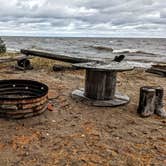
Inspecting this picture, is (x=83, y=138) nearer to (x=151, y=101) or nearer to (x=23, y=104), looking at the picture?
(x=23, y=104)

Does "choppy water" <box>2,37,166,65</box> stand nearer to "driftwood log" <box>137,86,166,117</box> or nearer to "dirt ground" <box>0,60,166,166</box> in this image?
"driftwood log" <box>137,86,166,117</box>

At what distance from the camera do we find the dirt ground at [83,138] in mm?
3285

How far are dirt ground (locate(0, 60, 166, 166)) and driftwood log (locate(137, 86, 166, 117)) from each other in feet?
0.49

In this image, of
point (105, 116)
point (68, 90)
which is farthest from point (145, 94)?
point (68, 90)

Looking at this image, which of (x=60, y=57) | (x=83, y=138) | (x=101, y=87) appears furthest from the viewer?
(x=60, y=57)

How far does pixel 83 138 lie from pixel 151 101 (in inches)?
67.6

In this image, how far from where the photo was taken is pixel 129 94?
257 inches

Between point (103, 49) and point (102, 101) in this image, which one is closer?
point (102, 101)

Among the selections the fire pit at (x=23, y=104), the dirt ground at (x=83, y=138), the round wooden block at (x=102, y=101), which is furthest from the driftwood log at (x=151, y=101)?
the fire pit at (x=23, y=104)

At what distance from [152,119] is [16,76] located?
508 centimetres

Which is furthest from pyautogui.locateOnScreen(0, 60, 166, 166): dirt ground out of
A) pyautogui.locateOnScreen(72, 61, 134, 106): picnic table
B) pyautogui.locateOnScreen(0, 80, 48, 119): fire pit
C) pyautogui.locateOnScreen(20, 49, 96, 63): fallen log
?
pyautogui.locateOnScreen(20, 49, 96, 63): fallen log

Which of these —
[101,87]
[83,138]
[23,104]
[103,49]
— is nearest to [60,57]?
[101,87]

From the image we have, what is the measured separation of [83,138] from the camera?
3912 mm

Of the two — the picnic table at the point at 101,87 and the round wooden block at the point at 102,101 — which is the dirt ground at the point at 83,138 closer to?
the round wooden block at the point at 102,101
